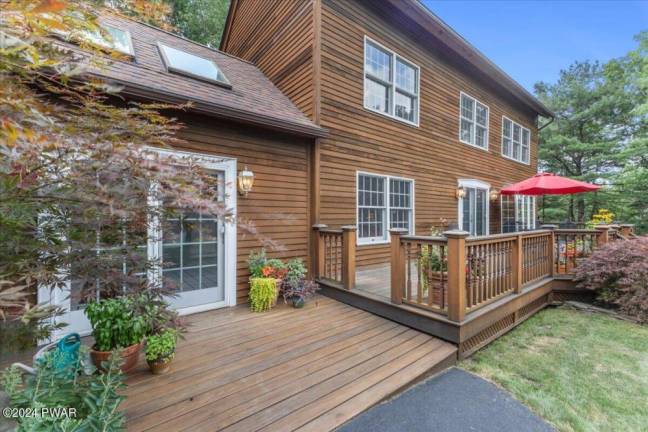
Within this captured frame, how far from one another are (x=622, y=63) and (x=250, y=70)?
17.7 meters

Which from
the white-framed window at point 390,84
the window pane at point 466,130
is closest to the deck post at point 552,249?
the white-framed window at point 390,84

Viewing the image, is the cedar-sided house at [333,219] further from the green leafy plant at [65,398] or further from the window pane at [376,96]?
the green leafy plant at [65,398]

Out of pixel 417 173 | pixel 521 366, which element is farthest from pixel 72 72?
pixel 417 173

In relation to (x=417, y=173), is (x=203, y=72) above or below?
above

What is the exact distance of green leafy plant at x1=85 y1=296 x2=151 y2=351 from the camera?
2209mm

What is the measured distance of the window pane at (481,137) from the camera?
877cm

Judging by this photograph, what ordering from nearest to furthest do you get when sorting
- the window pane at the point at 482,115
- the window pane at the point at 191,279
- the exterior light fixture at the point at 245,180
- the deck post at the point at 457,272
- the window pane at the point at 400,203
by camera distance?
the deck post at the point at 457,272 → the window pane at the point at 191,279 → the exterior light fixture at the point at 245,180 → the window pane at the point at 400,203 → the window pane at the point at 482,115

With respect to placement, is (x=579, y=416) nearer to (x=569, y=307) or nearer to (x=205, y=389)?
(x=205, y=389)

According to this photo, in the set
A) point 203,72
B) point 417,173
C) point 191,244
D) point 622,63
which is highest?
point 622,63

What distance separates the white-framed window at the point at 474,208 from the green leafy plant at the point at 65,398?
8.29 meters

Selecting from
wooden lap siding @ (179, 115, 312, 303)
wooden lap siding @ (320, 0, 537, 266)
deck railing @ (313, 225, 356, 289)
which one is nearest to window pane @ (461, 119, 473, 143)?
wooden lap siding @ (320, 0, 537, 266)

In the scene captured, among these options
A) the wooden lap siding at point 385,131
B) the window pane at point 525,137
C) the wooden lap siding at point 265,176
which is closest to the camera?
the wooden lap siding at point 265,176

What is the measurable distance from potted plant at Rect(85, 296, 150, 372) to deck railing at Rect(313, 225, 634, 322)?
272 centimetres

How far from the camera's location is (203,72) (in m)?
4.69
